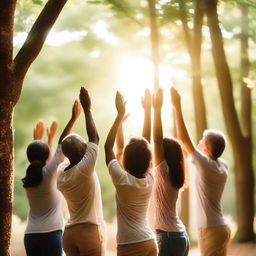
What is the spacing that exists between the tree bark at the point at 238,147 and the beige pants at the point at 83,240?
7493mm

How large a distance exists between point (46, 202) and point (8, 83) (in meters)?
1.34

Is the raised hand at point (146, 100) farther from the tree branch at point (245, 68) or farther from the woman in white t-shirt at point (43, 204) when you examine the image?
the tree branch at point (245, 68)

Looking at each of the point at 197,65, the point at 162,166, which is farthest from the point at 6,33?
the point at 197,65

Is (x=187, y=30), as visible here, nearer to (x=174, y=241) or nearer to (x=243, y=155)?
(x=243, y=155)

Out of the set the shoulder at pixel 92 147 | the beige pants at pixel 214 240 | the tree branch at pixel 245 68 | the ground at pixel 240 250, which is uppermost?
the tree branch at pixel 245 68

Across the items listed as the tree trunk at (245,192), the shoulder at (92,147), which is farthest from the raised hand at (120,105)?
the tree trunk at (245,192)

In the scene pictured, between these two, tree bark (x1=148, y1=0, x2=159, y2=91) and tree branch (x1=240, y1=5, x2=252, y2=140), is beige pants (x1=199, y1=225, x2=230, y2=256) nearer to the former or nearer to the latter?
tree bark (x1=148, y1=0, x2=159, y2=91)

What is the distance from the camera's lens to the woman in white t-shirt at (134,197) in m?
3.92

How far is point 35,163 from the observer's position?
4555 mm

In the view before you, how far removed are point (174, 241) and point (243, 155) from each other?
795cm

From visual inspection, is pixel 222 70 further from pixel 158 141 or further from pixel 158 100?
pixel 158 141

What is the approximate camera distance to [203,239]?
4.91 metres

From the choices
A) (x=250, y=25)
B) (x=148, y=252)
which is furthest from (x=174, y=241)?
(x=250, y=25)

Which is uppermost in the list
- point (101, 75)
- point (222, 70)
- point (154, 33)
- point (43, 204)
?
point (101, 75)
